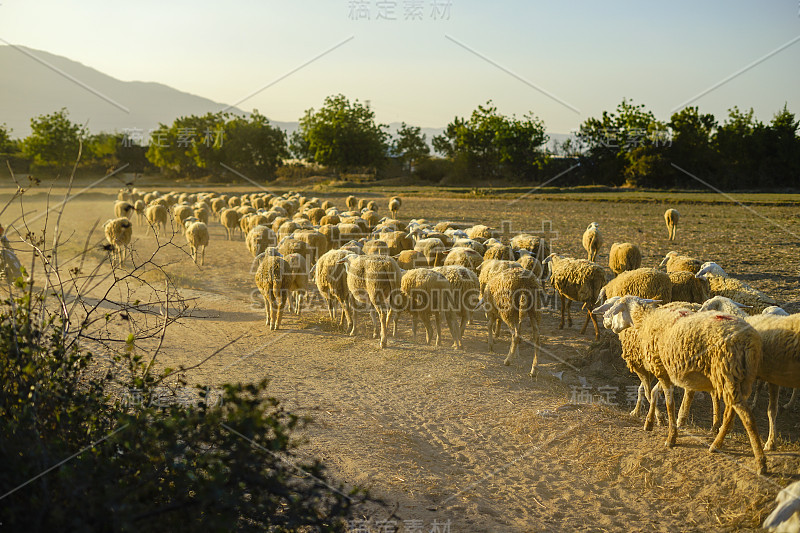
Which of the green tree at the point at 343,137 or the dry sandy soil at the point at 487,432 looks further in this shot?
the green tree at the point at 343,137

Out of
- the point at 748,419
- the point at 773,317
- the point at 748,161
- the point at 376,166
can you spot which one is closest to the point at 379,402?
the point at 748,419

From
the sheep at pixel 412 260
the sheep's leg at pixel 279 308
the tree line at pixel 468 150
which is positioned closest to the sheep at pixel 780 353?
the sheep at pixel 412 260

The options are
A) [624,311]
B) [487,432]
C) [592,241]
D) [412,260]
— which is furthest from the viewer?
[592,241]

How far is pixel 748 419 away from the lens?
18.8 feet

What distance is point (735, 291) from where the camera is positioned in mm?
9461

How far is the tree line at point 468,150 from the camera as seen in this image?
58.1 meters

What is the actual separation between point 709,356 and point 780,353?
2.90ft

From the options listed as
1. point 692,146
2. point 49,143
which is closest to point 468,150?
point 692,146

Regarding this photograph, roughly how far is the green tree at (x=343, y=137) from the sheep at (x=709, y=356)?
58.3 meters

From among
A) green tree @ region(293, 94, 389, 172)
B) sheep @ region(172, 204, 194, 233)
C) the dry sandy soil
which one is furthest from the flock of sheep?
green tree @ region(293, 94, 389, 172)

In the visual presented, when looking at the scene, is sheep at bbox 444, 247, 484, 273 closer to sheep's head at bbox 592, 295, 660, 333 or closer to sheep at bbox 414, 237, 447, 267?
sheep at bbox 414, 237, 447, 267

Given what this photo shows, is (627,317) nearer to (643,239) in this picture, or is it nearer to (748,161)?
(643,239)

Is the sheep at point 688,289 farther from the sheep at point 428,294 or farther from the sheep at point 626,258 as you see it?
the sheep at point 428,294

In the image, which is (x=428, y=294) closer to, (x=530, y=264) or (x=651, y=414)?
(x=530, y=264)
